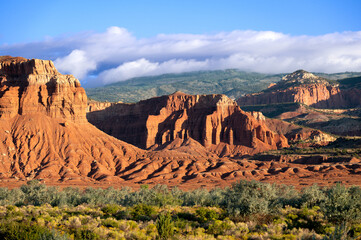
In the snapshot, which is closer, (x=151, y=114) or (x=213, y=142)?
(x=213, y=142)

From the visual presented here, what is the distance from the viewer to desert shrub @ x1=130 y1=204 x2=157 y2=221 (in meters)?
39.0

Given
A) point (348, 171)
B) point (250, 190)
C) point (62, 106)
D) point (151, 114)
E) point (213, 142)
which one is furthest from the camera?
point (151, 114)

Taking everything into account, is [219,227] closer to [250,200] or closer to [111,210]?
[250,200]

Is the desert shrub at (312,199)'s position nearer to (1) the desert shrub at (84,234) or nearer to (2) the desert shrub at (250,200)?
(2) the desert shrub at (250,200)

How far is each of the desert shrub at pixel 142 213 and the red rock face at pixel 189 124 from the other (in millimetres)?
125661

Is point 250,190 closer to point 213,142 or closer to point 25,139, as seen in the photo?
point 25,139

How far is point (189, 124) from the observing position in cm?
18088

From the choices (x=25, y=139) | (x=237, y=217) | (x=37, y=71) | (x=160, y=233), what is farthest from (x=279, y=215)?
(x=37, y=71)

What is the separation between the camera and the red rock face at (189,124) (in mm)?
172000

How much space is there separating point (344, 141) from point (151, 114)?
76677 mm

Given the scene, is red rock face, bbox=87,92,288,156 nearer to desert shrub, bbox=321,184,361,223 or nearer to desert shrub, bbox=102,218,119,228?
desert shrub, bbox=321,184,361,223

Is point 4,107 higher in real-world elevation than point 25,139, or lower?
higher

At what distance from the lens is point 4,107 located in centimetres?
12188

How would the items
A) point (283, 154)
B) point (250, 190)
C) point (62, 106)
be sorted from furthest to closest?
point (283, 154), point (62, 106), point (250, 190)
